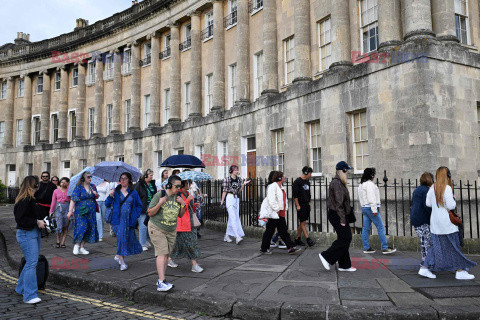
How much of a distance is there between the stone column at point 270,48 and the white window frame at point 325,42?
99.4 inches

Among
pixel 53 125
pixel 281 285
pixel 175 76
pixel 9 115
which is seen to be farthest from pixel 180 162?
pixel 9 115

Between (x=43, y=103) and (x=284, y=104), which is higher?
A: (x=43, y=103)

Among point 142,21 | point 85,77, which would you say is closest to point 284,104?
point 142,21

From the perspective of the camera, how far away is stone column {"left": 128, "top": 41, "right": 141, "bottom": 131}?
26.8 meters

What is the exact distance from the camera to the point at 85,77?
105 ft

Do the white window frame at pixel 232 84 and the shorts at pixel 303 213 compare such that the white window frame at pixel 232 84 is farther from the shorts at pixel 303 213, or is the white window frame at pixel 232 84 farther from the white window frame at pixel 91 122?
Answer: the white window frame at pixel 91 122

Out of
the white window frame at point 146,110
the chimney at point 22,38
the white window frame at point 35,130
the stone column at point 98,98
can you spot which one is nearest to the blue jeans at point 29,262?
the white window frame at point 146,110

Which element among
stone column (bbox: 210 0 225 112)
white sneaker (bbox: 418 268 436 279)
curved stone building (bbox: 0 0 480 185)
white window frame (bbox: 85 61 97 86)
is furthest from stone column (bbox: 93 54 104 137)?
white sneaker (bbox: 418 268 436 279)

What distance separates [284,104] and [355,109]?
3958 mm

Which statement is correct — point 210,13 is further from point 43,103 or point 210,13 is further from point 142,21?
point 43,103

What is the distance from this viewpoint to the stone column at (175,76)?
77.9ft

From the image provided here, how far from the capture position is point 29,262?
577cm

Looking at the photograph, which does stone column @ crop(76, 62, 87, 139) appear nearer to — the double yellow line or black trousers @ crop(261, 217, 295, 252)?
A: black trousers @ crop(261, 217, 295, 252)

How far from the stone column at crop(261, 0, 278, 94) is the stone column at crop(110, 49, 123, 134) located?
50.4ft
